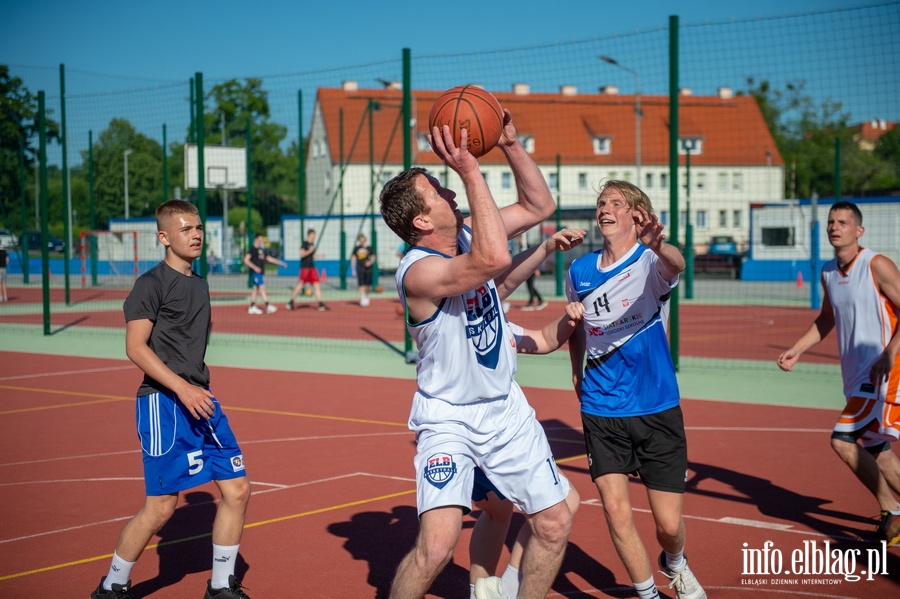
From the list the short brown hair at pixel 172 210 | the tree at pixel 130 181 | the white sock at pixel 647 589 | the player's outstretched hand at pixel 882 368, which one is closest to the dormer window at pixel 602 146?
the player's outstretched hand at pixel 882 368

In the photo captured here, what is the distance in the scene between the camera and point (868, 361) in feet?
17.6

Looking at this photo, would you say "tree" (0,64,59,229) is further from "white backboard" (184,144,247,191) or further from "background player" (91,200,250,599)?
"background player" (91,200,250,599)

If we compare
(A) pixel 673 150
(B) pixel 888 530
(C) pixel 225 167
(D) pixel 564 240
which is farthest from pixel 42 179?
(B) pixel 888 530

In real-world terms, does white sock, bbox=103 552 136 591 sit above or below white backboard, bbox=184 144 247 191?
below

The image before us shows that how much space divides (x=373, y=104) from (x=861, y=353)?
23.0 metres

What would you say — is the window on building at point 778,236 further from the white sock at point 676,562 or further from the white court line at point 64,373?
the white sock at point 676,562

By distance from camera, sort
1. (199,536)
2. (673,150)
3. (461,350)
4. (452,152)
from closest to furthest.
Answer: (452,152) < (461,350) < (199,536) < (673,150)

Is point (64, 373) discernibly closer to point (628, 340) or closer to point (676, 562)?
point (628, 340)

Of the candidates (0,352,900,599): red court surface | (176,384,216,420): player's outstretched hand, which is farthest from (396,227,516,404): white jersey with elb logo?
(0,352,900,599): red court surface

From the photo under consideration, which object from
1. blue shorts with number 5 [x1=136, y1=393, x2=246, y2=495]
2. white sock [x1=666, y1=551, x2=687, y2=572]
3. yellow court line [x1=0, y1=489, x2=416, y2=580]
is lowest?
yellow court line [x1=0, y1=489, x2=416, y2=580]

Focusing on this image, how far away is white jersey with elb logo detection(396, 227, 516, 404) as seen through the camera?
12.0 feet

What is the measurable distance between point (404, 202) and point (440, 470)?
3.47 ft

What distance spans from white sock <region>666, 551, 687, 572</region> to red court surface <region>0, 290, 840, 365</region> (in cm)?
953

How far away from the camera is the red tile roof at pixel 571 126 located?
63.3 feet
